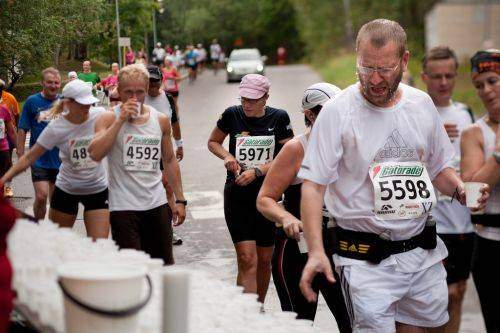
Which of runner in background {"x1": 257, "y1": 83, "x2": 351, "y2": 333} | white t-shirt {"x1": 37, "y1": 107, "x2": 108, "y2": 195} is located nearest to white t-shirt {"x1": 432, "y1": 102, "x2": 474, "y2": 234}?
runner in background {"x1": 257, "y1": 83, "x2": 351, "y2": 333}

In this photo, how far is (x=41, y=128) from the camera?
7820 millimetres

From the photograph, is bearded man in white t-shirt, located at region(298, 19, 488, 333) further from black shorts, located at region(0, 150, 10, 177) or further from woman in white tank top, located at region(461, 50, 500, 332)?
black shorts, located at region(0, 150, 10, 177)

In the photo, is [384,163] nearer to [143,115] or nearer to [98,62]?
[143,115]

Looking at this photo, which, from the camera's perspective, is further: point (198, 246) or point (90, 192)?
point (198, 246)

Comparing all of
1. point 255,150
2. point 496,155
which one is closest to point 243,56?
point 255,150

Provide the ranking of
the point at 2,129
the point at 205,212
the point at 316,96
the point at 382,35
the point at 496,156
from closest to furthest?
the point at 382,35
the point at 496,156
the point at 316,96
the point at 2,129
the point at 205,212

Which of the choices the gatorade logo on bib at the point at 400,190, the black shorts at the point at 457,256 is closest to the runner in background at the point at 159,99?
the black shorts at the point at 457,256

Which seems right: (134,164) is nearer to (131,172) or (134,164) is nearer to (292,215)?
(131,172)

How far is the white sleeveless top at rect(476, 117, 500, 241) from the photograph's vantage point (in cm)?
505

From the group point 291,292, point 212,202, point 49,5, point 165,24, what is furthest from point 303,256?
point 212,202

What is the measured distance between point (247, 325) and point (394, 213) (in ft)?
3.77

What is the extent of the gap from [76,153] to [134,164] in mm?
905

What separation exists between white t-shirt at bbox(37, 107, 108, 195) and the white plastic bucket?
3.91m

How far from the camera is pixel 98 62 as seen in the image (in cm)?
757
